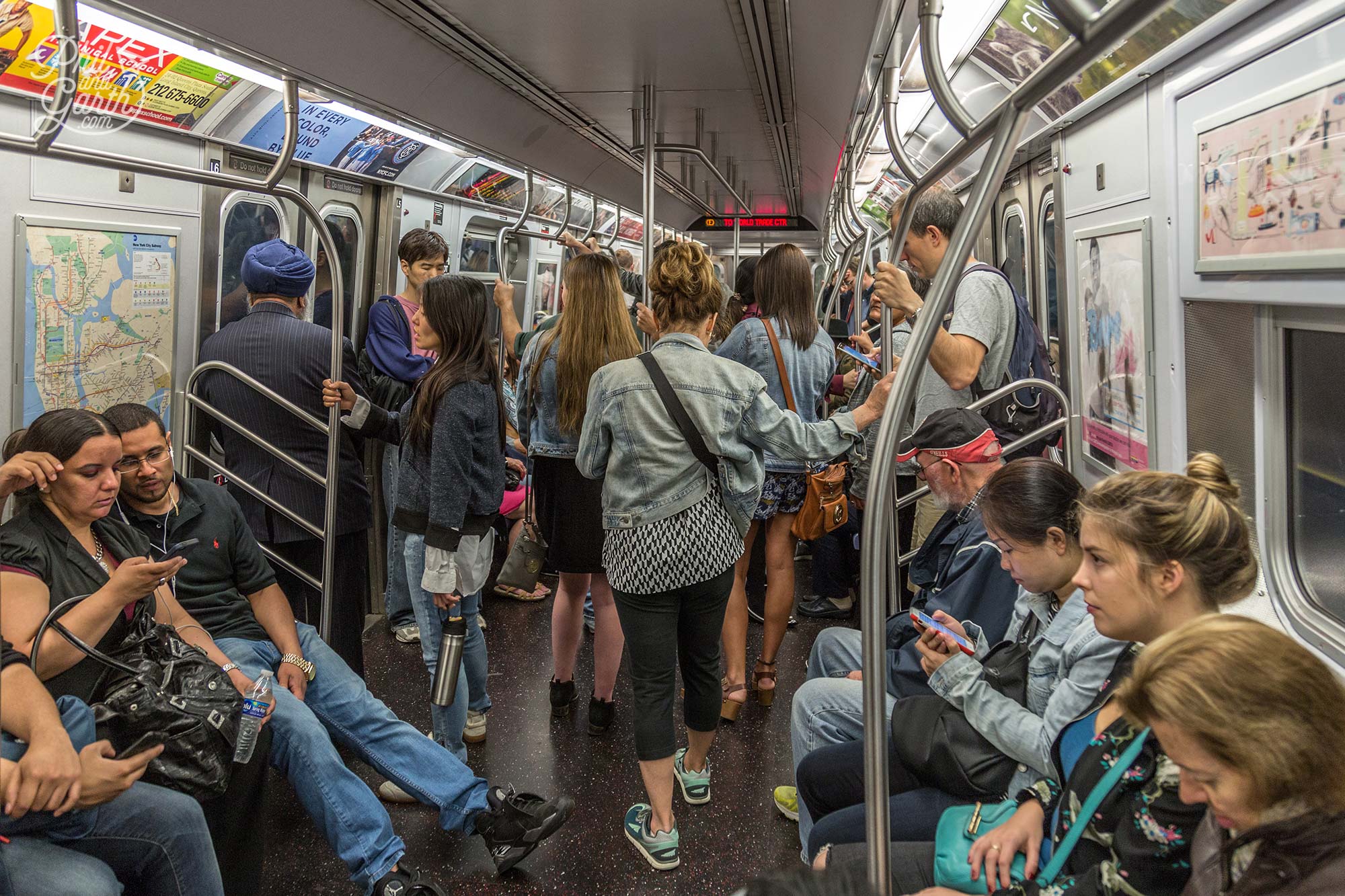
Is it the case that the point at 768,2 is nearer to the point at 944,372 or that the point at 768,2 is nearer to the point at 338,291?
the point at 944,372

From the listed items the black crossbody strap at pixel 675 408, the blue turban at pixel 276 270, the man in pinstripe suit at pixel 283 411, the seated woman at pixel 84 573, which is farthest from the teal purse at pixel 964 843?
the blue turban at pixel 276 270

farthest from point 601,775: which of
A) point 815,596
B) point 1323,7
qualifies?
point 1323,7

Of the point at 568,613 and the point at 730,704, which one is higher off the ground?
the point at 568,613

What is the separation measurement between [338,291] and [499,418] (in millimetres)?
756

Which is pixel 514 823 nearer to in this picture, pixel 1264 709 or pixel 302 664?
pixel 302 664

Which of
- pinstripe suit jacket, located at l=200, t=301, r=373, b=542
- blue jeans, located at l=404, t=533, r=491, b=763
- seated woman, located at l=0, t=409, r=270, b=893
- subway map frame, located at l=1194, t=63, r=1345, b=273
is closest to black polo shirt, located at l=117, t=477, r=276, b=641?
seated woman, located at l=0, t=409, r=270, b=893

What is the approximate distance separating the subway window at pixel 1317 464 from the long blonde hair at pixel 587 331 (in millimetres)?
2068

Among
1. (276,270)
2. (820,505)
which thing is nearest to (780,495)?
(820,505)

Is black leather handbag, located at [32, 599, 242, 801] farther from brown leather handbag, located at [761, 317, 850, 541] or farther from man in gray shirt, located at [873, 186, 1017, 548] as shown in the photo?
brown leather handbag, located at [761, 317, 850, 541]

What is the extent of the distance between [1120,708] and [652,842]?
188 centimetres

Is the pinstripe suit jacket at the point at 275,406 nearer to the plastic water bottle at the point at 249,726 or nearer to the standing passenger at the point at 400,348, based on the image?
the standing passenger at the point at 400,348

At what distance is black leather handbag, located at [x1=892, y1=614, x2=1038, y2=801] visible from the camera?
2.21 metres

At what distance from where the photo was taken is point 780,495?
13.8 feet

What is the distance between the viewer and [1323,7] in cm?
222
